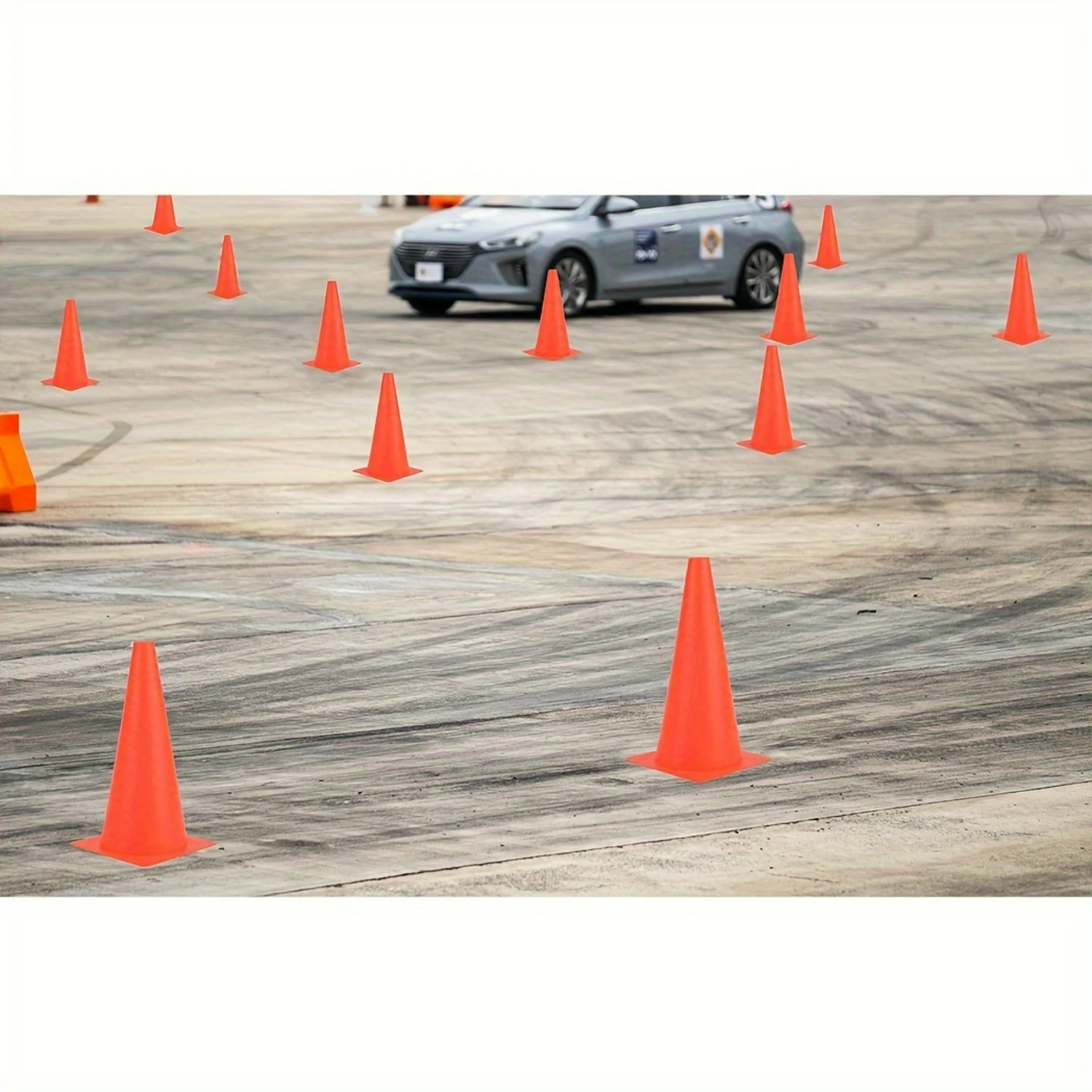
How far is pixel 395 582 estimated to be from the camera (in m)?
11.7

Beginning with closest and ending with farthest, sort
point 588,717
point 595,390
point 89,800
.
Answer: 1. point 89,800
2. point 588,717
3. point 595,390

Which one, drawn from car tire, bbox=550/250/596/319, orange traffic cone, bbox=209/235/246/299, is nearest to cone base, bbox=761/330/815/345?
car tire, bbox=550/250/596/319

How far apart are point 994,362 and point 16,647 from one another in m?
10.4

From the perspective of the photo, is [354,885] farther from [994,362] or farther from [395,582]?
[994,362]

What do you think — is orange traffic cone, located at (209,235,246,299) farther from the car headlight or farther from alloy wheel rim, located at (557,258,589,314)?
alloy wheel rim, located at (557,258,589,314)

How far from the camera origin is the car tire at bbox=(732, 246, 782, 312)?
834 inches

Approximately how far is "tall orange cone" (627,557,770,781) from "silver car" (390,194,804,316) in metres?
11.3

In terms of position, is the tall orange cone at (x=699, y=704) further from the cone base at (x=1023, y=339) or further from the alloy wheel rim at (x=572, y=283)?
the alloy wheel rim at (x=572, y=283)

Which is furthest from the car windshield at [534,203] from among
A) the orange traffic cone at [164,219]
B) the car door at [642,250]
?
the orange traffic cone at [164,219]

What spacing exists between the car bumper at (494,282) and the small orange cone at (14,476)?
23.5 feet

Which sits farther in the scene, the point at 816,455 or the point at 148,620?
the point at 816,455

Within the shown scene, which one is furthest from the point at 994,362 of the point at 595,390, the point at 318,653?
the point at 318,653

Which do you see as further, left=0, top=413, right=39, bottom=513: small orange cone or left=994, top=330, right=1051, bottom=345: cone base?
left=994, top=330, right=1051, bottom=345: cone base

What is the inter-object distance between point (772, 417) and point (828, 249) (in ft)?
31.6
